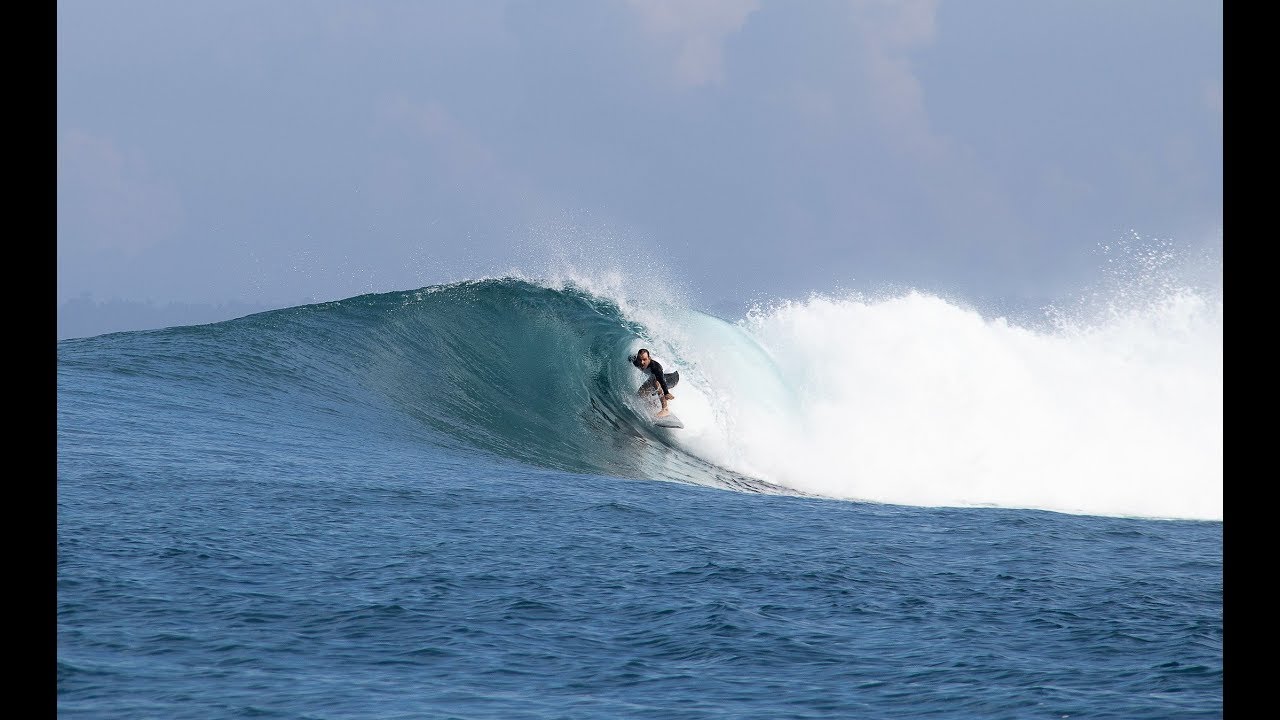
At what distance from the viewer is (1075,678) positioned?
4902mm

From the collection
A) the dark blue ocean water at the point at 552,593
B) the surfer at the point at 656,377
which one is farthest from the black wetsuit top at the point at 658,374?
the dark blue ocean water at the point at 552,593

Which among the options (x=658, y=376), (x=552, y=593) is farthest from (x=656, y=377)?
(x=552, y=593)

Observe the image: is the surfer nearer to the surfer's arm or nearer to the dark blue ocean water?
the surfer's arm

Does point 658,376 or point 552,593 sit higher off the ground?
point 658,376

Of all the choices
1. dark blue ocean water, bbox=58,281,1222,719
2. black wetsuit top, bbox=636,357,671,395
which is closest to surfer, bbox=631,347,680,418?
black wetsuit top, bbox=636,357,671,395

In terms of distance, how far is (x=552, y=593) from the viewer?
238 inches

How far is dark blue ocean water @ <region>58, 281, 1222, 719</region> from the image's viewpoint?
4.64m

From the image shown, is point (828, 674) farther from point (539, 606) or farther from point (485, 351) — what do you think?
point (485, 351)

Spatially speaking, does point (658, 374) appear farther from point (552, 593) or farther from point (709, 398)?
point (552, 593)

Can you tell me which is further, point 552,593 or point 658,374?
point 658,374

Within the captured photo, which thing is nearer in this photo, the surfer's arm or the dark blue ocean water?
the dark blue ocean water

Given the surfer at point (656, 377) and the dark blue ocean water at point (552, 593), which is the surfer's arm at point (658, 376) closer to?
the surfer at point (656, 377)
